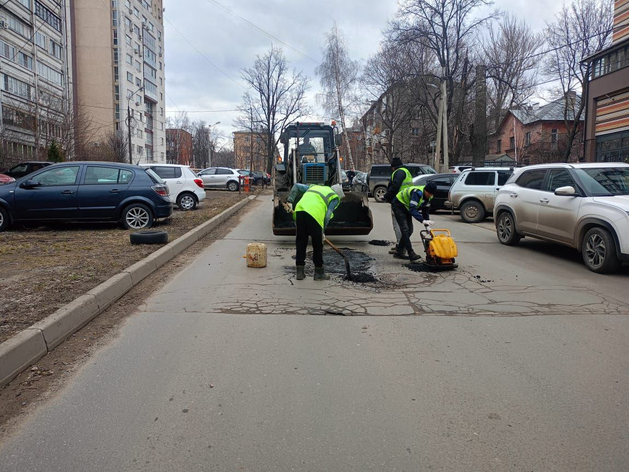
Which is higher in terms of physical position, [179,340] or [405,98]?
[405,98]

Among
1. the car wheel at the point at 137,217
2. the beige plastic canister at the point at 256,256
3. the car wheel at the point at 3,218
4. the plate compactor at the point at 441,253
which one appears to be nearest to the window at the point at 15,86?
the car wheel at the point at 3,218

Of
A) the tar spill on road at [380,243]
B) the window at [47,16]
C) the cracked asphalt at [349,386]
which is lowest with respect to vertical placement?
the cracked asphalt at [349,386]

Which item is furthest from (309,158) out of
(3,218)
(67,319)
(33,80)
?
(33,80)

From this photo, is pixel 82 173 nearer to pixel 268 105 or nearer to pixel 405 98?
pixel 405 98

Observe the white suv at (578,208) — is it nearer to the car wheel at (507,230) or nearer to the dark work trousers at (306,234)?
the car wheel at (507,230)

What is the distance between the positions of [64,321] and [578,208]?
7.70m

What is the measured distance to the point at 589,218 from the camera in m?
7.79

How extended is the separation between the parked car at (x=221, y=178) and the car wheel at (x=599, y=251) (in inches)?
992

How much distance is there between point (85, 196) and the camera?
36.0ft

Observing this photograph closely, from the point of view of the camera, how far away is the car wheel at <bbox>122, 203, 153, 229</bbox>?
11.3 m

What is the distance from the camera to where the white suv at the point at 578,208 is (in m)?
7.42

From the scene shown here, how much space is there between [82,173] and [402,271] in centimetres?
772

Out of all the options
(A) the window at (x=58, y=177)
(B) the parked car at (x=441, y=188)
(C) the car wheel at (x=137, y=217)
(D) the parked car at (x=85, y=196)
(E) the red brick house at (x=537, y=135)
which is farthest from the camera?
(E) the red brick house at (x=537, y=135)

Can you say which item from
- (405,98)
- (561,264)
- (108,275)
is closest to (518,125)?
(405,98)
